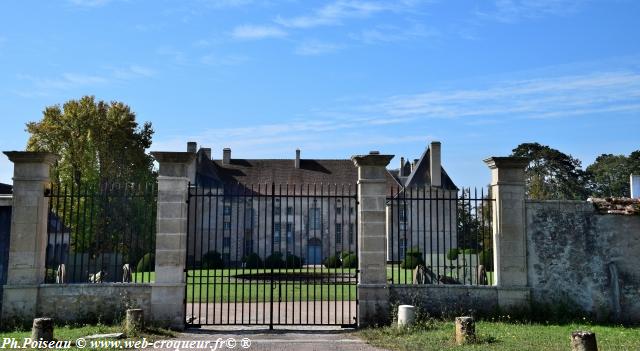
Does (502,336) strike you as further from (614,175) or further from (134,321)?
(614,175)

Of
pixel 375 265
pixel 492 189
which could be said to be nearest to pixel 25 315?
pixel 375 265

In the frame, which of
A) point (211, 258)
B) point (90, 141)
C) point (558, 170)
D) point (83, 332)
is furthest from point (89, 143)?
point (558, 170)

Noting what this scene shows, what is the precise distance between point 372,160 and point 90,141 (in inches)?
1006

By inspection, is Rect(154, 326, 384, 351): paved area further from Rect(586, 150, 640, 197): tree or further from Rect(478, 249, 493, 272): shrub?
Rect(586, 150, 640, 197): tree

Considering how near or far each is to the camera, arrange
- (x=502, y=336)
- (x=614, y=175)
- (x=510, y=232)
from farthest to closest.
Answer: (x=614, y=175) < (x=510, y=232) < (x=502, y=336)

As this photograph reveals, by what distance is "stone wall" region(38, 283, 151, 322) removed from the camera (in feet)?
34.0

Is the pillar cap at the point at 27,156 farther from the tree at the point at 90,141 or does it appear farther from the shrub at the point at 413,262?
the tree at the point at 90,141

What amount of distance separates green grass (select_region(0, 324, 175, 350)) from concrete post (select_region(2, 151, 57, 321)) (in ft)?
1.78

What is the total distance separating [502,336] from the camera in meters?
8.91

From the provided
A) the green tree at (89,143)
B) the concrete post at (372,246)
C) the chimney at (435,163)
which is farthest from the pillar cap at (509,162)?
the chimney at (435,163)

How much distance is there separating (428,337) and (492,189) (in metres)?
3.57

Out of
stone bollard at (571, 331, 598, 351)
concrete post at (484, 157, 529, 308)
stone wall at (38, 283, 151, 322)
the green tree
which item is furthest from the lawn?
the green tree

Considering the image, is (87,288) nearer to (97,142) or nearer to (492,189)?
(492,189)

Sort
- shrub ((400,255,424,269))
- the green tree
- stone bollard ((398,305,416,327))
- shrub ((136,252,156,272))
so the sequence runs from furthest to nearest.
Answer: the green tree, shrub ((400,255,424,269)), shrub ((136,252,156,272)), stone bollard ((398,305,416,327))
